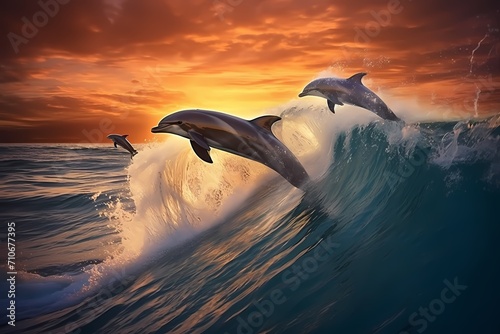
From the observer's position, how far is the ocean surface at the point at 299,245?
439 centimetres

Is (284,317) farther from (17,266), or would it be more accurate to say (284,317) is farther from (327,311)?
(17,266)

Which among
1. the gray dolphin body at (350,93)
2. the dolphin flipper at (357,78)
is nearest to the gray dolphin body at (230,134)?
the gray dolphin body at (350,93)

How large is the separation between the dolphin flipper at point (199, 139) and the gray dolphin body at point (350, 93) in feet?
16.5

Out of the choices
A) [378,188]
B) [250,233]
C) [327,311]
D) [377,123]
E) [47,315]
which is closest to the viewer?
[327,311]

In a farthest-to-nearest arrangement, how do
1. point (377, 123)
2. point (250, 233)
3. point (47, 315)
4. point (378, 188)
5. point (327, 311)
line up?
point (377, 123), point (250, 233), point (378, 188), point (47, 315), point (327, 311)

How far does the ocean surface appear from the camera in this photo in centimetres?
439

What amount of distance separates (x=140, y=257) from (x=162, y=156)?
3.21m

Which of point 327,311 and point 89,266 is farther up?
point 89,266

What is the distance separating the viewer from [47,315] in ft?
23.1

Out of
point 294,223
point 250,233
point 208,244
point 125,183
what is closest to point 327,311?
point 294,223

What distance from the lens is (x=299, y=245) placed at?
629 centimetres
